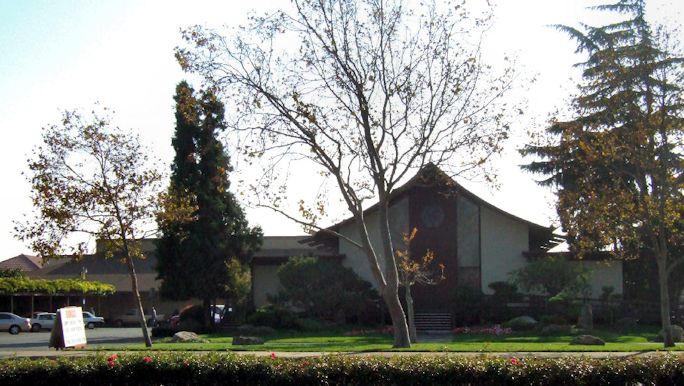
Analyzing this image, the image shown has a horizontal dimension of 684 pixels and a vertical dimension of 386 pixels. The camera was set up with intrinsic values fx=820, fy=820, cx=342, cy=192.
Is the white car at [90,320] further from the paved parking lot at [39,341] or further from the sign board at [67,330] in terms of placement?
the sign board at [67,330]

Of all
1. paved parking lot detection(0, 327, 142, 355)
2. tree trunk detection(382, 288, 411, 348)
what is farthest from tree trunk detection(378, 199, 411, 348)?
paved parking lot detection(0, 327, 142, 355)

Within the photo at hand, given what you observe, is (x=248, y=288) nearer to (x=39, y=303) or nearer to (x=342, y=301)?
(x=342, y=301)

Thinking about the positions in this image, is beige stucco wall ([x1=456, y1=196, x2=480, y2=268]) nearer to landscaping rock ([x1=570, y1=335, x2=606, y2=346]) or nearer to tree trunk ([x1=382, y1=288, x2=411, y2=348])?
landscaping rock ([x1=570, y1=335, x2=606, y2=346])

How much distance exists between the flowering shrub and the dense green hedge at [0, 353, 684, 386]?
67.7 feet

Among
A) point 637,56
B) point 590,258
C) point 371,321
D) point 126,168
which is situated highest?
point 637,56

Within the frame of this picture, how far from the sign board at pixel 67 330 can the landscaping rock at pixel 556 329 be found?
17769 millimetres

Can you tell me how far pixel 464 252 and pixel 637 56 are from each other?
19969 millimetres

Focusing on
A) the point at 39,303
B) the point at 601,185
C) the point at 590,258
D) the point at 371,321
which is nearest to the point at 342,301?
the point at 371,321

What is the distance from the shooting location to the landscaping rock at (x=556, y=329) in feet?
108

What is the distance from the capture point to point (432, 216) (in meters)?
41.9

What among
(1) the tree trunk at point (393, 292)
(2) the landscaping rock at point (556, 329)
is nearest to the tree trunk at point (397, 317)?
(1) the tree trunk at point (393, 292)

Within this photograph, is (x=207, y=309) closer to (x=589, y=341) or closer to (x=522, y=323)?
(x=522, y=323)

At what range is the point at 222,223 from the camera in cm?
4291

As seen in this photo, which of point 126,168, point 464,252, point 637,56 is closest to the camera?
point 637,56
